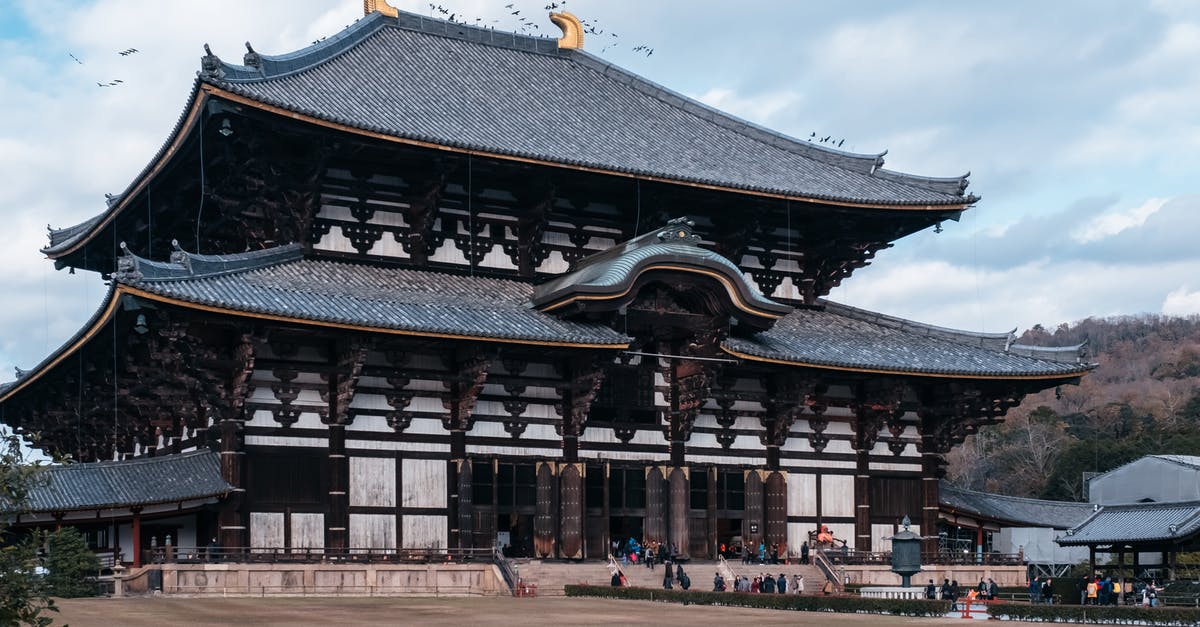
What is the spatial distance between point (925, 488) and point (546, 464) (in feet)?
50.4

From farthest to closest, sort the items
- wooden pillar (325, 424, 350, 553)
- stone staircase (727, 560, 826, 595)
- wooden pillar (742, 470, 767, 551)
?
1. wooden pillar (742, 470, 767, 551)
2. stone staircase (727, 560, 826, 595)
3. wooden pillar (325, 424, 350, 553)

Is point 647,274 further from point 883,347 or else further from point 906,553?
point 906,553

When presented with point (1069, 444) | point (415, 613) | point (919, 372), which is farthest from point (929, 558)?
point (1069, 444)

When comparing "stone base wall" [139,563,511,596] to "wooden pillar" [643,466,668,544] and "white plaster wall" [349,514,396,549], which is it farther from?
"wooden pillar" [643,466,668,544]

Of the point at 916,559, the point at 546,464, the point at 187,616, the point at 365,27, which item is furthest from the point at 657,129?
the point at 187,616

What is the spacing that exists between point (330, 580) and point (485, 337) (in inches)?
325

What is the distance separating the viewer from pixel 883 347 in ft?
177

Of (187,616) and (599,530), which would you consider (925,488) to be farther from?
(187,616)

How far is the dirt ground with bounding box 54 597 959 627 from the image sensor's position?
32.1m

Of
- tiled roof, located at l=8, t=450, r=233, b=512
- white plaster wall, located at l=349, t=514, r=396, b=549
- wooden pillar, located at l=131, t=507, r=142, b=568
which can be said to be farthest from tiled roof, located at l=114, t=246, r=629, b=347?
wooden pillar, located at l=131, t=507, r=142, b=568

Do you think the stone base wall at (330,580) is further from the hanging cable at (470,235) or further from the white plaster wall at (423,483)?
the hanging cable at (470,235)

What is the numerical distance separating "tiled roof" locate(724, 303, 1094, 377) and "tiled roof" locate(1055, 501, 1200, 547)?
7.30 metres

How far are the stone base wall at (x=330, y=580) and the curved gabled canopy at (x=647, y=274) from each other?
867cm

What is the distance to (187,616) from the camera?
32875 millimetres
